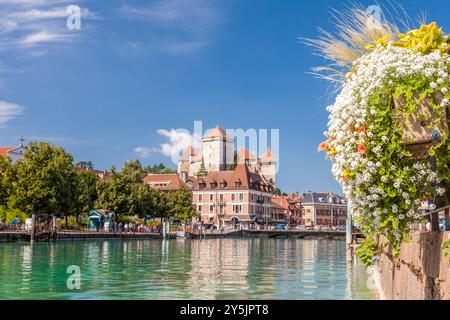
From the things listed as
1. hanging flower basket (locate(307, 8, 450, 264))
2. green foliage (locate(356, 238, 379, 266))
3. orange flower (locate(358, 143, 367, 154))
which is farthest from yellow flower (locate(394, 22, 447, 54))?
green foliage (locate(356, 238, 379, 266))

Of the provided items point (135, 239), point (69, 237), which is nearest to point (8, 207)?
point (69, 237)

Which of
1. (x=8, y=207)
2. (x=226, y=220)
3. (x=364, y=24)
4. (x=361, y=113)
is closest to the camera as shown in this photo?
(x=361, y=113)

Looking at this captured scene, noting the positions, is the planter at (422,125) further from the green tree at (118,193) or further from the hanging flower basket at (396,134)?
the green tree at (118,193)

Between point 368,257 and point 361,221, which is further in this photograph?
point 368,257

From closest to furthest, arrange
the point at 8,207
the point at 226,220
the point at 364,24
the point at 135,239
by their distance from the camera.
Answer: the point at 364,24 → the point at 8,207 → the point at 135,239 → the point at 226,220

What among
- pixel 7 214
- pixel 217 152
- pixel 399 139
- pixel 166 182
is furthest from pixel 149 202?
pixel 217 152

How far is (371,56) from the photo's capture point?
6.11 meters

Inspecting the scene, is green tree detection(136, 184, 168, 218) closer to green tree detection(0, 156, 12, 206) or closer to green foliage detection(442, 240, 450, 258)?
green tree detection(0, 156, 12, 206)

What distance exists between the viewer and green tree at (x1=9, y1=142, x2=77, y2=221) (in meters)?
58.3

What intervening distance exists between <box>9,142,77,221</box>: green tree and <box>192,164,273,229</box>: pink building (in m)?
77.7

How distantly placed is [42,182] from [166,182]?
89.7 m

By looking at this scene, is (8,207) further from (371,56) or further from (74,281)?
(371,56)

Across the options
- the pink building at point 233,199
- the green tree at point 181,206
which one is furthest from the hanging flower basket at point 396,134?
the pink building at point 233,199

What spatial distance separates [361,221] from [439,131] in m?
1.25
